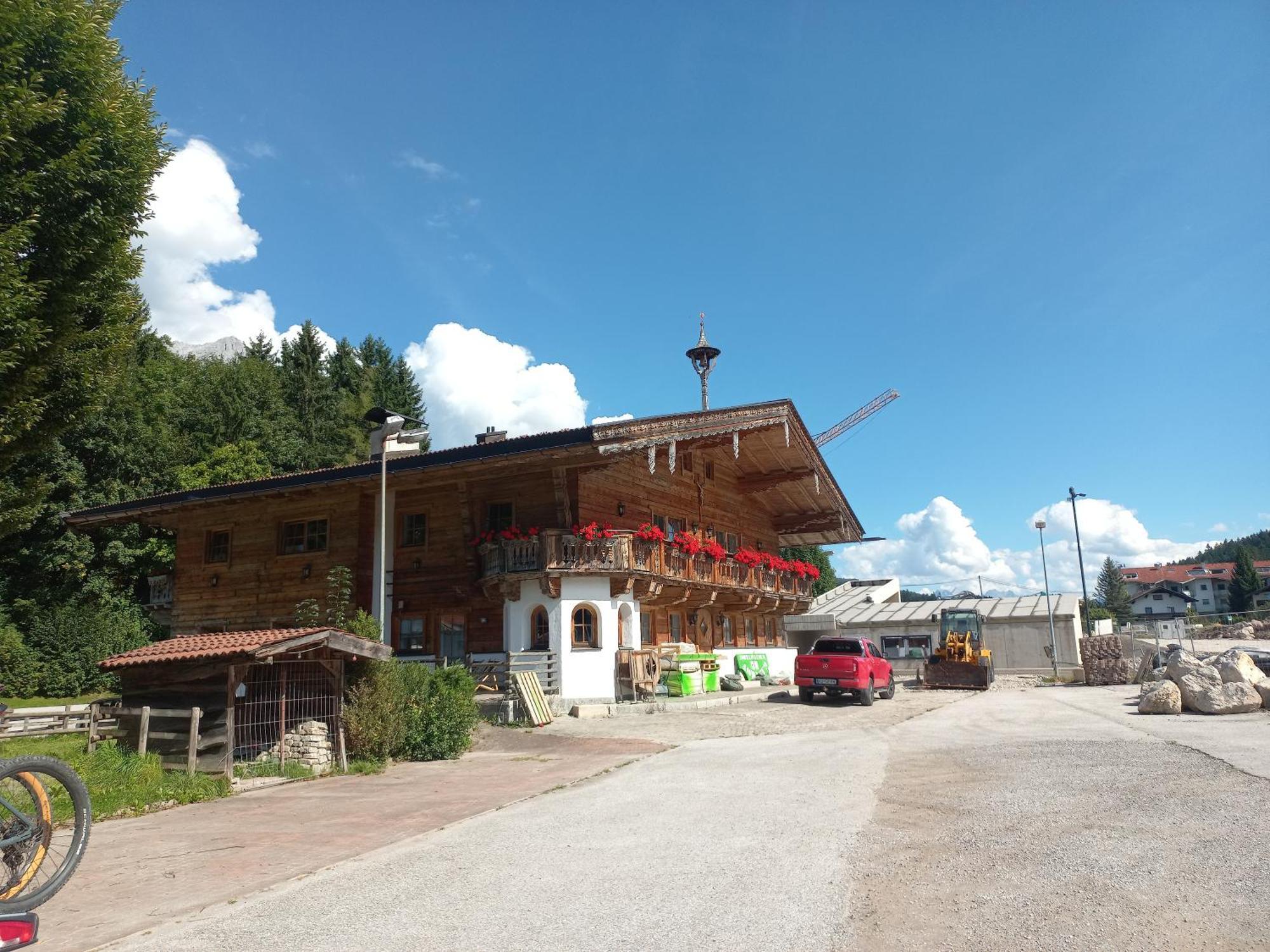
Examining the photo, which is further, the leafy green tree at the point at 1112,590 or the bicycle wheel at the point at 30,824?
the leafy green tree at the point at 1112,590

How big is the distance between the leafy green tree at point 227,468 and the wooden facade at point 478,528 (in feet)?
33.7

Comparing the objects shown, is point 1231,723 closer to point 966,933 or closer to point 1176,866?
point 1176,866

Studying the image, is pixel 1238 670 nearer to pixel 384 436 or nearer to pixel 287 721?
pixel 384 436

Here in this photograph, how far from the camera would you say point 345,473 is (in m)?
22.8

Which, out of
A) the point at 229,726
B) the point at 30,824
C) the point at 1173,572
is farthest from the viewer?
the point at 1173,572

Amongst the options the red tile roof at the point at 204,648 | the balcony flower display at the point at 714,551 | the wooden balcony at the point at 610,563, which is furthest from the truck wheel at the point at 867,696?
the red tile roof at the point at 204,648

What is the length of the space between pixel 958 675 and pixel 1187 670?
1145 cm

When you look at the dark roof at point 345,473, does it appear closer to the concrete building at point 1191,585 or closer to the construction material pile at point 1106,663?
the construction material pile at point 1106,663

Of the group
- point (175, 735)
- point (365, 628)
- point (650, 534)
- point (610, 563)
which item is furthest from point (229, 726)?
point (650, 534)

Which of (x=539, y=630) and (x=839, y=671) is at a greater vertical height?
(x=539, y=630)

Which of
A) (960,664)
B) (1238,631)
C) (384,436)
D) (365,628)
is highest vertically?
(384,436)

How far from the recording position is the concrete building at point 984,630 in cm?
4256

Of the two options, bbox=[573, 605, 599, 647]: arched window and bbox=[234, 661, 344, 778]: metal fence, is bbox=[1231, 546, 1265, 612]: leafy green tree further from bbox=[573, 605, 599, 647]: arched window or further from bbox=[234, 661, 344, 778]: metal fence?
bbox=[234, 661, 344, 778]: metal fence

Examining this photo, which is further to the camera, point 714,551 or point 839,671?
point 714,551
